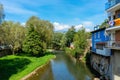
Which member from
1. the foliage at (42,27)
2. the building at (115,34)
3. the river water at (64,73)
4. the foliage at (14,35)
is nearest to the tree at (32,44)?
the foliage at (14,35)

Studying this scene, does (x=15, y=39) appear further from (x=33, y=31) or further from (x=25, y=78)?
(x=25, y=78)

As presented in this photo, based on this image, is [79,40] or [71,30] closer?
[79,40]

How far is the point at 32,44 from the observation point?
166 feet

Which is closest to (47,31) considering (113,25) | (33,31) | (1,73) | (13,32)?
(33,31)

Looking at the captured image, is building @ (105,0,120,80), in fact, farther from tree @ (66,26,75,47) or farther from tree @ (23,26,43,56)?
tree @ (66,26,75,47)

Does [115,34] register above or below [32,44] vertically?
above

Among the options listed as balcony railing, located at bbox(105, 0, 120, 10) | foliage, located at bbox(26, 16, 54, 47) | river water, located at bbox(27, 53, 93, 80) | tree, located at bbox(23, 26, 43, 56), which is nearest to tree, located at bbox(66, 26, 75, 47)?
foliage, located at bbox(26, 16, 54, 47)

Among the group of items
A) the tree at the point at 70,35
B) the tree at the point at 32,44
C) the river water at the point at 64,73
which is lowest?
the river water at the point at 64,73

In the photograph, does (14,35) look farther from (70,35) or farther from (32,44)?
(70,35)

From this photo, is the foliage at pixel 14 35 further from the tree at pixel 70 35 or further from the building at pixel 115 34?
the tree at pixel 70 35

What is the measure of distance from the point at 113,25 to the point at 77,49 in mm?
29388

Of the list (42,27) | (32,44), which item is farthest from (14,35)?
(42,27)

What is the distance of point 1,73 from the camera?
96.4 feet

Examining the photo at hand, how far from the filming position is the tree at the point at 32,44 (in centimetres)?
5084
